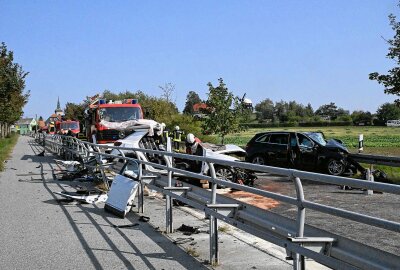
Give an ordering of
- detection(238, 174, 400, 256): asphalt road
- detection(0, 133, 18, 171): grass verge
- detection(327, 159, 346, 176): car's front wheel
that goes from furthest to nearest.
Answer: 1. detection(0, 133, 18, 171): grass verge
2. detection(327, 159, 346, 176): car's front wheel
3. detection(238, 174, 400, 256): asphalt road

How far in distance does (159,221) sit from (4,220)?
2.71 meters

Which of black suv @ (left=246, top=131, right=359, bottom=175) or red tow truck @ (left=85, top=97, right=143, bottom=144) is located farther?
red tow truck @ (left=85, top=97, right=143, bottom=144)

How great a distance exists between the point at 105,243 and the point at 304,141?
13.4 meters

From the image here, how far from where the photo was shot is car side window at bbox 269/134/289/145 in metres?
19.6

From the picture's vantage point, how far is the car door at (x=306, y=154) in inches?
728

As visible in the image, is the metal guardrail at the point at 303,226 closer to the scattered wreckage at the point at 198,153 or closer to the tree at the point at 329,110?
the scattered wreckage at the point at 198,153

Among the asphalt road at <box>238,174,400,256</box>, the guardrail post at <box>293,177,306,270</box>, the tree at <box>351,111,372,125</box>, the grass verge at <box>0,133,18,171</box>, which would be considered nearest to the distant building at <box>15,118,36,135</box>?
the tree at <box>351,111,372,125</box>

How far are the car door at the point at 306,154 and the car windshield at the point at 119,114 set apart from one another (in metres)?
8.22

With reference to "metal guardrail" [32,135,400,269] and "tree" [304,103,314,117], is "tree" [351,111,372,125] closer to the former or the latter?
"tree" [304,103,314,117]

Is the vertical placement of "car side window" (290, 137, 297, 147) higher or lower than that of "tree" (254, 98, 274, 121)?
lower

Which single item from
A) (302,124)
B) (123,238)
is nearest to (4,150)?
(123,238)

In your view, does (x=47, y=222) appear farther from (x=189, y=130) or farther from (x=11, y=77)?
(x=11, y=77)

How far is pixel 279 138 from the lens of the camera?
65.2 ft

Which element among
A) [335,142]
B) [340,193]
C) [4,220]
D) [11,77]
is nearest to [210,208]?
[4,220]
